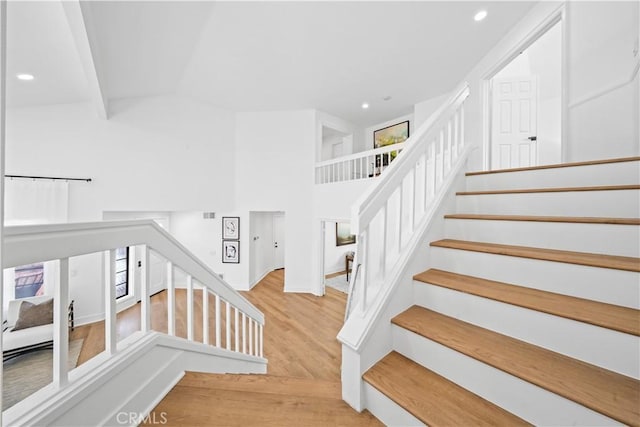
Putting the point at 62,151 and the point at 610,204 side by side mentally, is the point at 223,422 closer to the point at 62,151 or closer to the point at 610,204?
the point at 610,204

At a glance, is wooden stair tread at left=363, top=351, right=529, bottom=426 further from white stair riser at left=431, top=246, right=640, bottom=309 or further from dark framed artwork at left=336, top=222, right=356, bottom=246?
dark framed artwork at left=336, top=222, right=356, bottom=246

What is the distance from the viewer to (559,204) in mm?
1403

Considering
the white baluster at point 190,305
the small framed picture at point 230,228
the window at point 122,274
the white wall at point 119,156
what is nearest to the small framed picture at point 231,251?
the small framed picture at point 230,228

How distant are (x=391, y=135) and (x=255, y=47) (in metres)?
3.83

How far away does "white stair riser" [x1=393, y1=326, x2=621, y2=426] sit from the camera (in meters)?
0.75

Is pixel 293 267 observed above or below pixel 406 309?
below

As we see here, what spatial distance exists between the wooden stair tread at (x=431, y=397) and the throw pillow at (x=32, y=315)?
4.82 m

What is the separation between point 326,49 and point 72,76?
3370 millimetres

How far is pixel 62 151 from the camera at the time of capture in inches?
152

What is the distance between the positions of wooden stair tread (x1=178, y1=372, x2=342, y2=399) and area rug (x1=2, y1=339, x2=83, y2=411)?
290cm

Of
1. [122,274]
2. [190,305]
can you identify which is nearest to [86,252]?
[190,305]

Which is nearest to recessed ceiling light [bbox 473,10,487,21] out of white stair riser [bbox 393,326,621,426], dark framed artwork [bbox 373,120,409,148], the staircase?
the staircase

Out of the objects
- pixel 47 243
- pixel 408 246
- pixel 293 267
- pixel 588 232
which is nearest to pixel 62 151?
pixel 293 267

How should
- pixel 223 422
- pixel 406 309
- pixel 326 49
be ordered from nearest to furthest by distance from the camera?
pixel 223 422
pixel 406 309
pixel 326 49
